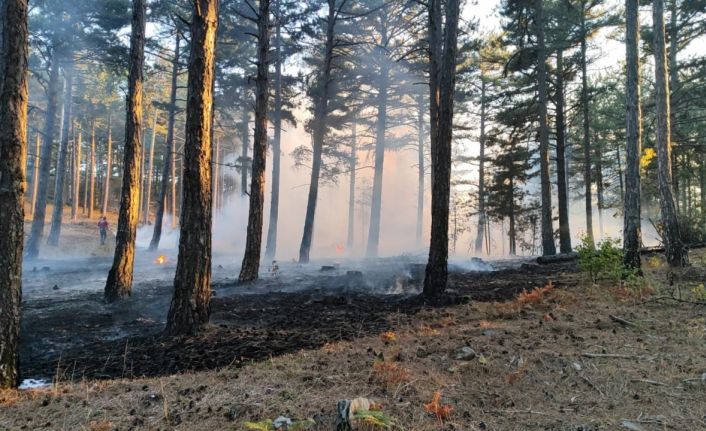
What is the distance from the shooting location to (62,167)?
24344mm

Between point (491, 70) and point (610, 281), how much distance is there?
21.7m

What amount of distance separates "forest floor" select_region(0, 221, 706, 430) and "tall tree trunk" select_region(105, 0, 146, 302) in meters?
0.86

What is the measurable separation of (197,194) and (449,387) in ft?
15.2

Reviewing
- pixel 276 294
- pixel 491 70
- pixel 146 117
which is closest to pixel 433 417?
pixel 276 294

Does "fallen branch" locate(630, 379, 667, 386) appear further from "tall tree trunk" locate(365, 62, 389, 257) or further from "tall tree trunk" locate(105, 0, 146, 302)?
"tall tree trunk" locate(365, 62, 389, 257)

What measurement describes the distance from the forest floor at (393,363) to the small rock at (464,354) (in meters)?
0.05

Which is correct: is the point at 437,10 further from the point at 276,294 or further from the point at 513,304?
the point at 276,294

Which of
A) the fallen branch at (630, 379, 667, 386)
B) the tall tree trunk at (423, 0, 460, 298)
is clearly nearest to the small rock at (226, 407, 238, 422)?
the fallen branch at (630, 379, 667, 386)

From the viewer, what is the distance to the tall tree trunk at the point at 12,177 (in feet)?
13.3

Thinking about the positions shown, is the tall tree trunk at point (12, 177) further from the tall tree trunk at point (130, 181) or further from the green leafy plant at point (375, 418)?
the tall tree trunk at point (130, 181)

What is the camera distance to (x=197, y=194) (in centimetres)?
627

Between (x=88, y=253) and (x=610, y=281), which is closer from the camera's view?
(x=610, y=281)

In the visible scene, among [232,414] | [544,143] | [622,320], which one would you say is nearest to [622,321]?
[622,320]

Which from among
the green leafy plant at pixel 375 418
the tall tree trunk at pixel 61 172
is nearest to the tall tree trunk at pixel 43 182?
the tall tree trunk at pixel 61 172
